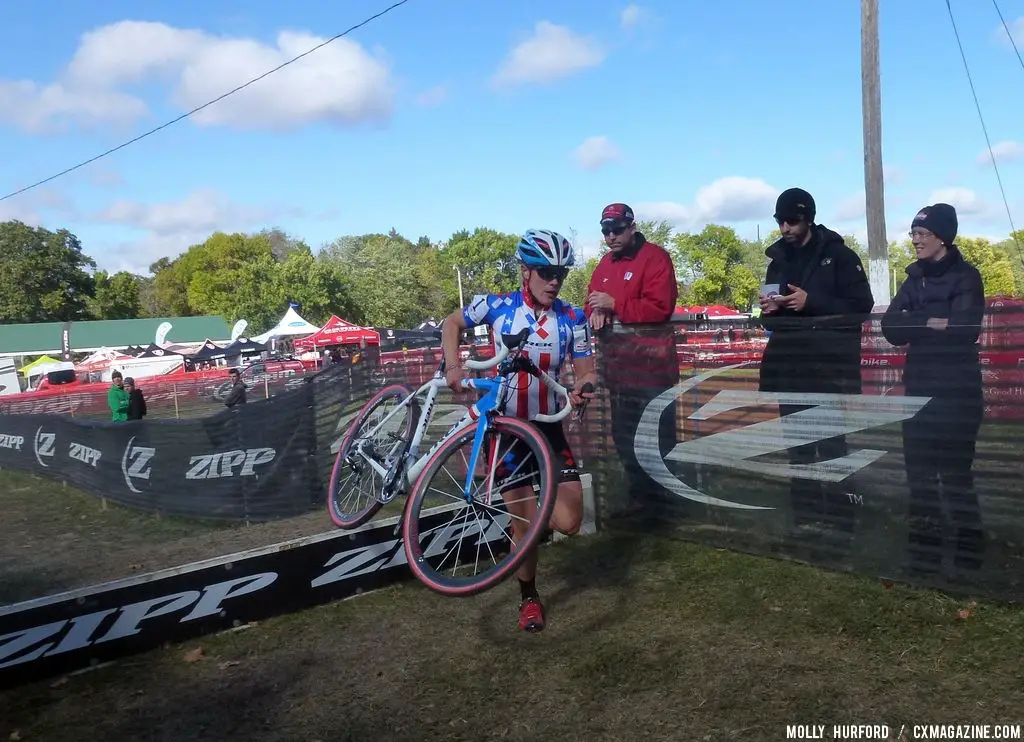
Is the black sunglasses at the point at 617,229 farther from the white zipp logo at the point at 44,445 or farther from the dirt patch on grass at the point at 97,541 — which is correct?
the white zipp logo at the point at 44,445

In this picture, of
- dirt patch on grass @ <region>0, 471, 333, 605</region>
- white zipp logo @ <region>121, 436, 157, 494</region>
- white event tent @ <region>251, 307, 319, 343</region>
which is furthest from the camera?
white event tent @ <region>251, 307, 319, 343</region>

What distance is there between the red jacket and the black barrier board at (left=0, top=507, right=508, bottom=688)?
196 cm

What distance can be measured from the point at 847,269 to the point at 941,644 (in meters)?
2.43

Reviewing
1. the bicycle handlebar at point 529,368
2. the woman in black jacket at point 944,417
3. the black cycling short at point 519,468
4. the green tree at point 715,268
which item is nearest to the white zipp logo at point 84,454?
the black cycling short at point 519,468

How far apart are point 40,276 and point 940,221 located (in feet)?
321

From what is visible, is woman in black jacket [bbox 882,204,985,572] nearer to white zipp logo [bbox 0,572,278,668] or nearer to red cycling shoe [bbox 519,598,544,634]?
red cycling shoe [bbox 519,598,544,634]

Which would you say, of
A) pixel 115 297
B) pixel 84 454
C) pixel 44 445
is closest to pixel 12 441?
pixel 44 445

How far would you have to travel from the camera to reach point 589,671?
163 inches

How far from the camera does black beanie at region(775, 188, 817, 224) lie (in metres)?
5.41

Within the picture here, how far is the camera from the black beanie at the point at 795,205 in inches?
213

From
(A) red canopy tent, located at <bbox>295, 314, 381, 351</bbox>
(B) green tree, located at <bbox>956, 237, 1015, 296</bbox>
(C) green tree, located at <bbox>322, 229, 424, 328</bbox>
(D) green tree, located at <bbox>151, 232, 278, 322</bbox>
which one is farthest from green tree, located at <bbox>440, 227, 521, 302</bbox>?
(A) red canopy tent, located at <bbox>295, 314, 381, 351</bbox>

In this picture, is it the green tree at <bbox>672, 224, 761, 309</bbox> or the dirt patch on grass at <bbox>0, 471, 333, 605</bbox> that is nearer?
the dirt patch on grass at <bbox>0, 471, 333, 605</bbox>

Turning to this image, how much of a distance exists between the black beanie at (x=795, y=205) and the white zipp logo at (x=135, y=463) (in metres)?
8.37

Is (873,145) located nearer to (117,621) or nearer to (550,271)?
(550,271)
